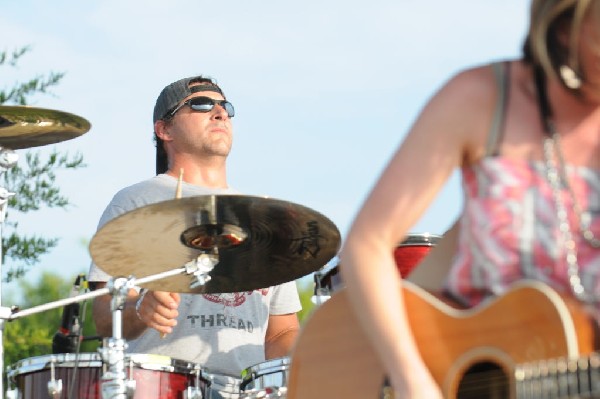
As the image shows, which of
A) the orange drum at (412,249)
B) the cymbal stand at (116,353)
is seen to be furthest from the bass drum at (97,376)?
the orange drum at (412,249)

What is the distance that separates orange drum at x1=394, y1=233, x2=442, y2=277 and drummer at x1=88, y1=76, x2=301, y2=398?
2.54 ft

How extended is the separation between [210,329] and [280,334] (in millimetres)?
506

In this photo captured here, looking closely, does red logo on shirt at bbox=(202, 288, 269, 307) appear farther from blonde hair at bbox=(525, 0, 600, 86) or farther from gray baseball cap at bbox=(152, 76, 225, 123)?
blonde hair at bbox=(525, 0, 600, 86)

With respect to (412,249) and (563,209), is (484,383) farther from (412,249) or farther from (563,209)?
(412,249)

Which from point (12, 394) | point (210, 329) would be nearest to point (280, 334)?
point (210, 329)

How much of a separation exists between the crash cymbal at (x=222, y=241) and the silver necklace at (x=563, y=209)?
7.78 ft

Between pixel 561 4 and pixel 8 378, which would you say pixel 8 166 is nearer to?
pixel 8 378

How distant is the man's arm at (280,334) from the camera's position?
620cm

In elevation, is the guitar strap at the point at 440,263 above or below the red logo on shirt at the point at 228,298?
below

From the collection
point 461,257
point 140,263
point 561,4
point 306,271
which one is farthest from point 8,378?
point 561,4

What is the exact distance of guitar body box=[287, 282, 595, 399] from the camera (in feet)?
8.13

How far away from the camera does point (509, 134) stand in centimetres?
265

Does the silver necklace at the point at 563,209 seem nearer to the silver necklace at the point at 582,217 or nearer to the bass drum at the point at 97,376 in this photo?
the silver necklace at the point at 582,217

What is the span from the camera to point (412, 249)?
5738 mm
